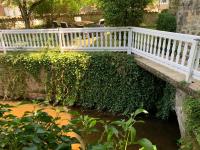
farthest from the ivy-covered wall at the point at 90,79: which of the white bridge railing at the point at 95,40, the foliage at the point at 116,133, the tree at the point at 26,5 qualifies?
the tree at the point at 26,5

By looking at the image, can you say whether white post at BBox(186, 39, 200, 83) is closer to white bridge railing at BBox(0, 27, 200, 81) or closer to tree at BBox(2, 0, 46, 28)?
white bridge railing at BBox(0, 27, 200, 81)

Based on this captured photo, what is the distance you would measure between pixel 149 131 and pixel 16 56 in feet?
15.4

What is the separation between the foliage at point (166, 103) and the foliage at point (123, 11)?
2261mm

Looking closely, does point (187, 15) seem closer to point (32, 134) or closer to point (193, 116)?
point (193, 116)

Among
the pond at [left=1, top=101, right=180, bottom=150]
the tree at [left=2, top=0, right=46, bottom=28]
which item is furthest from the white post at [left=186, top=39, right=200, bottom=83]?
the tree at [left=2, top=0, right=46, bottom=28]

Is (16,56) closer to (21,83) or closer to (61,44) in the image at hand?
(21,83)

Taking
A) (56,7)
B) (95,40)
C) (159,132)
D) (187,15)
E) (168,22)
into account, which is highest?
(56,7)

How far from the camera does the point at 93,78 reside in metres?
6.34

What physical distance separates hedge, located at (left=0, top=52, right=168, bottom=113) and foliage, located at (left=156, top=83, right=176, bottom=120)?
29 cm

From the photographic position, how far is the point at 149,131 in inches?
220

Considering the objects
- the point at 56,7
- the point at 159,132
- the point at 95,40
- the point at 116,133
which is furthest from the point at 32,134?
the point at 56,7

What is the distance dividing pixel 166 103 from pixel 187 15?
2.66m

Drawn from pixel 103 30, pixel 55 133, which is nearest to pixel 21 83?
pixel 103 30

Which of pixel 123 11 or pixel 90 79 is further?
pixel 90 79
